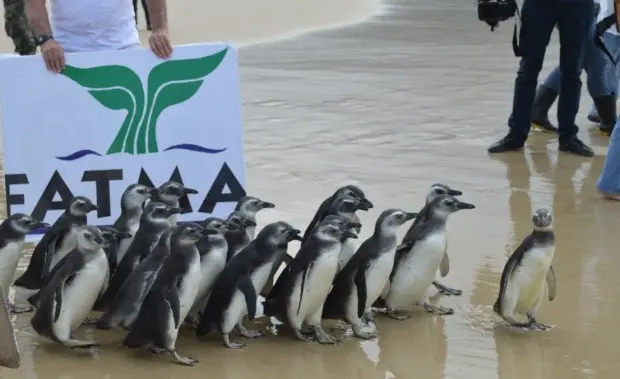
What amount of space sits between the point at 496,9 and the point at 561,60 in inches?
23.2

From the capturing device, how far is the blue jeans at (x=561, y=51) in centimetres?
784

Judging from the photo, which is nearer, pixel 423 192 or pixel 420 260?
pixel 420 260

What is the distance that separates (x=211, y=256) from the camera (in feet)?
15.4

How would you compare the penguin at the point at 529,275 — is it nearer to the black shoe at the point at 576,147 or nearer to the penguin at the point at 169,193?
the penguin at the point at 169,193

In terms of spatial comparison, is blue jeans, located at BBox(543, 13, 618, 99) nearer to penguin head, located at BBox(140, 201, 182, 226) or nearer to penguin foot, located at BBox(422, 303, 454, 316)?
penguin foot, located at BBox(422, 303, 454, 316)

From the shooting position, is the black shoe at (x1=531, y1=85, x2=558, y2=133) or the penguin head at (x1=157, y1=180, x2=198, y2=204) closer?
the penguin head at (x1=157, y1=180, x2=198, y2=204)

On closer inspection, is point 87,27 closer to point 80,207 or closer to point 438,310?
point 80,207

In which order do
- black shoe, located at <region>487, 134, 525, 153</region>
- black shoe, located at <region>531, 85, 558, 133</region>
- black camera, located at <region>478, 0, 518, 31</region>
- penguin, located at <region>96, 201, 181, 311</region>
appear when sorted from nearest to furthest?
penguin, located at <region>96, 201, 181, 311</region> < black camera, located at <region>478, 0, 518, 31</region> < black shoe, located at <region>487, 134, 525, 153</region> < black shoe, located at <region>531, 85, 558, 133</region>

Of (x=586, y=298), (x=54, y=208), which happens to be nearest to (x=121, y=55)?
(x=54, y=208)

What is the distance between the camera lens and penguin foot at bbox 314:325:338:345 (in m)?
4.64

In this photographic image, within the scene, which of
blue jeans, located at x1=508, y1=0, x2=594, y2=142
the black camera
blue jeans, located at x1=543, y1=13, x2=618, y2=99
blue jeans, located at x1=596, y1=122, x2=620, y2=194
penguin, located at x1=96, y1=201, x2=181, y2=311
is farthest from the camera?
blue jeans, located at x1=543, y1=13, x2=618, y2=99

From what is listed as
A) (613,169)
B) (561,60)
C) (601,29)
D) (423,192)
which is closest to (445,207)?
(423,192)

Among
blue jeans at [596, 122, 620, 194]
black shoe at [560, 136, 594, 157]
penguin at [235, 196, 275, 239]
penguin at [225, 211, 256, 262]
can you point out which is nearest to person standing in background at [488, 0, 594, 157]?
black shoe at [560, 136, 594, 157]

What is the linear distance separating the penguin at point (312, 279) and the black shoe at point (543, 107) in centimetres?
479
